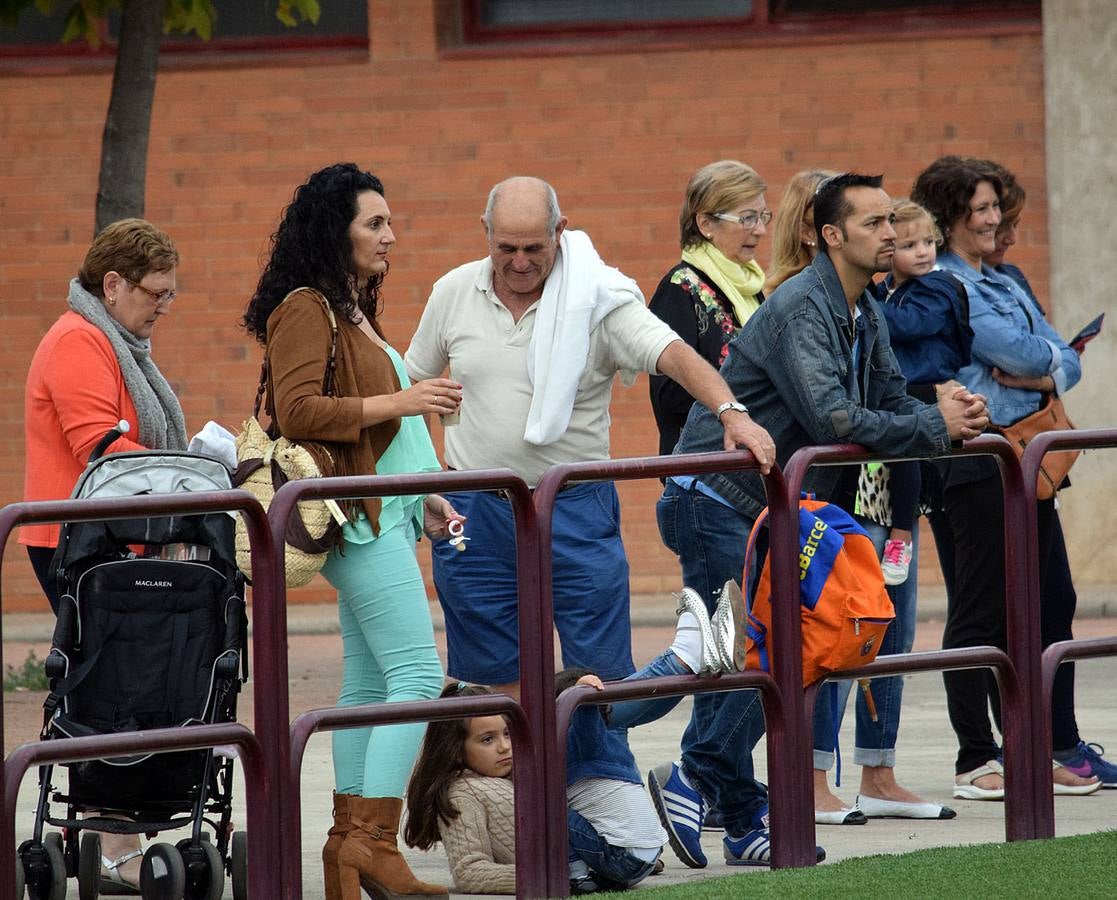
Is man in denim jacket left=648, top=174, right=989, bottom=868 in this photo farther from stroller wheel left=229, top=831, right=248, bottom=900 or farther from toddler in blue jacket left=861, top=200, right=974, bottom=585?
stroller wheel left=229, top=831, right=248, bottom=900

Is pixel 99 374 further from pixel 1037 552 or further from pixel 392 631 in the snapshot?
pixel 1037 552

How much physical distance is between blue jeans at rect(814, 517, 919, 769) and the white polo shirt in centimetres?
114

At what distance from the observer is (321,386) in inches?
213

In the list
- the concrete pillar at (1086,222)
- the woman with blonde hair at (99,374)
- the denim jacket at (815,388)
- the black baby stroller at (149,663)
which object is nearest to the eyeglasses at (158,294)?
the woman with blonde hair at (99,374)

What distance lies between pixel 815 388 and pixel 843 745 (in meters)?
2.67

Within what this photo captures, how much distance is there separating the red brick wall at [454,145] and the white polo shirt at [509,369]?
643 cm

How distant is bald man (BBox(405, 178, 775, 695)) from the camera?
220 inches

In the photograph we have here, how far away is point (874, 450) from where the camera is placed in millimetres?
5434

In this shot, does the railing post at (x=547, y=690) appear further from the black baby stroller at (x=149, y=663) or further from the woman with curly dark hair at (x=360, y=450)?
the black baby stroller at (x=149, y=663)

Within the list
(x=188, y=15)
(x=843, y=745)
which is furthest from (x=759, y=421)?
(x=188, y=15)

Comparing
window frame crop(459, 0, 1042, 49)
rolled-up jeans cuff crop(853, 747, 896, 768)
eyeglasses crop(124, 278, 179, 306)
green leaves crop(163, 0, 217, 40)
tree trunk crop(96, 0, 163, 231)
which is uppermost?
window frame crop(459, 0, 1042, 49)

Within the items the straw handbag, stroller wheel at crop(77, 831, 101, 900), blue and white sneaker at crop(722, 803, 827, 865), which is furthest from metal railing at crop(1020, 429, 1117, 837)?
stroller wheel at crop(77, 831, 101, 900)

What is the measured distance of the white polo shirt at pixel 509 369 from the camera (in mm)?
5680

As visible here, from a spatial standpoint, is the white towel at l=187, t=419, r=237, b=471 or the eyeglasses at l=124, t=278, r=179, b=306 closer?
the white towel at l=187, t=419, r=237, b=471
